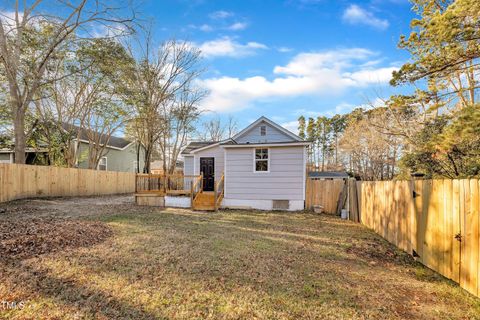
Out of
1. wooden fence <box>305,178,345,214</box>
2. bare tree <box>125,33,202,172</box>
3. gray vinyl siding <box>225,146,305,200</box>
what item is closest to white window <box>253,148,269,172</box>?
gray vinyl siding <box>225,146,305,200</box>

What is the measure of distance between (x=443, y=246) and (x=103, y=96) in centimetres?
1768

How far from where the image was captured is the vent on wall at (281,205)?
1092cm

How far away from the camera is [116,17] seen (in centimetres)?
948

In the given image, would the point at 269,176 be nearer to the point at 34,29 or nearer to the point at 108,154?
the point at 34,29

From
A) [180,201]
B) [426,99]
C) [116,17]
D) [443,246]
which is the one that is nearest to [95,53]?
[116,17]

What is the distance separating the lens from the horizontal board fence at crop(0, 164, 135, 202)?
32.0 feet

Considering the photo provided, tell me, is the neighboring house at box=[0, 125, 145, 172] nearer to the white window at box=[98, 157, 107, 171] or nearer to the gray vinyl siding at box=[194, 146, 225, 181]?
the white window at box=[98, 157, 107, 171]

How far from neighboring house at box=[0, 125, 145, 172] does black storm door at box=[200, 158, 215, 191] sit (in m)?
5.01

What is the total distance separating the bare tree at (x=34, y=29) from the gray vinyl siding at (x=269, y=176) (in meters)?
Answer: 7.51

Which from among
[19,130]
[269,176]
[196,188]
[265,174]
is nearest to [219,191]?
[196,188]

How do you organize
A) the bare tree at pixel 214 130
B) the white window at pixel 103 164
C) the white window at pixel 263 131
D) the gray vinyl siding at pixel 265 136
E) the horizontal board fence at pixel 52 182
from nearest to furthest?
the horizontal board fence at pixel 52 182
the gray vinyl siding at pixel 265 136
the white window at pixel 263 131
the white window at pixel 103 164
the bare tree at pixel 214 130

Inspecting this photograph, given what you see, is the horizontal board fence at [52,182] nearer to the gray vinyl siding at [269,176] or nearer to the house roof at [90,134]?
the house roof at [90,134]

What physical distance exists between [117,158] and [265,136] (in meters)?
16.3

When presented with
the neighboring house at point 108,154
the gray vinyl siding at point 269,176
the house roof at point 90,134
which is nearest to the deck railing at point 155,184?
the gray vinyl siding at point 269,176
